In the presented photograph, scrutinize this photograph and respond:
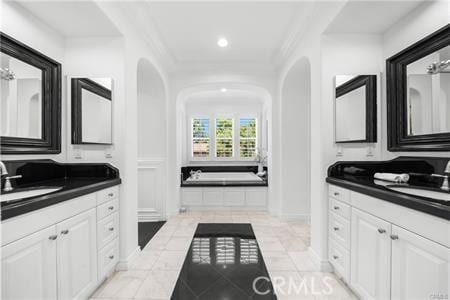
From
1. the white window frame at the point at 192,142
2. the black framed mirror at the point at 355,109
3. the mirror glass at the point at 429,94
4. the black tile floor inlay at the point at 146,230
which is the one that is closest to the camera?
the mirror glass at the point at 429,94

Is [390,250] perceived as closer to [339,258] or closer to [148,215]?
[339,258]

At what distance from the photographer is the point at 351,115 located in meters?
2.20

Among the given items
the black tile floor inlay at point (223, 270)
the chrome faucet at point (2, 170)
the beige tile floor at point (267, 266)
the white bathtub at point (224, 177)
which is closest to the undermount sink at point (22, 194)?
the chrome faucet at point (2, 170)

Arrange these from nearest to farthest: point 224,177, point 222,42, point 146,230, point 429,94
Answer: point 429,94 < point 222,42 < point 146,230 < point 224,177

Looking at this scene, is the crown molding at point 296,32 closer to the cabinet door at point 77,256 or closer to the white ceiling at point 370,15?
the white ceiling at point 370,15

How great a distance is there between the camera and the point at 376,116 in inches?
84.9

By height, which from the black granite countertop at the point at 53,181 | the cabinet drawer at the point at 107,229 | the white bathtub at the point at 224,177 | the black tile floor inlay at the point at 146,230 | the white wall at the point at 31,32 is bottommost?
the black tile floor inlay at the point at 146,230

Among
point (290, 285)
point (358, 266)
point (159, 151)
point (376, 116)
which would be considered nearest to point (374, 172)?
point (376, 116)

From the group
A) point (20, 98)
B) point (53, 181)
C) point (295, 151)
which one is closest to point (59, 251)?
point (53, 181)

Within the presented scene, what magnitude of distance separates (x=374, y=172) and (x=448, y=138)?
64cm

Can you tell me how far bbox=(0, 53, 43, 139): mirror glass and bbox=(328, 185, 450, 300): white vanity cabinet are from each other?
2.64 m

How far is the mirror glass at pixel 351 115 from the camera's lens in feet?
7.13

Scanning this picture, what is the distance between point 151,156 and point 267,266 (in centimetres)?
242

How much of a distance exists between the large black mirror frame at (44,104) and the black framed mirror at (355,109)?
2645 mm
